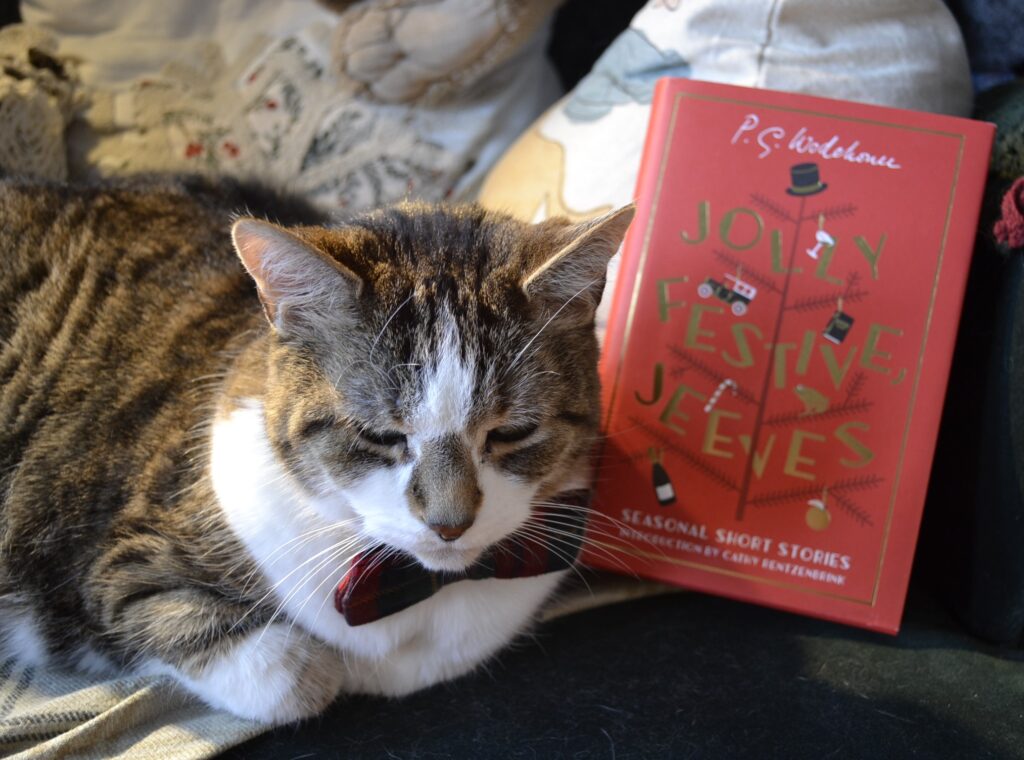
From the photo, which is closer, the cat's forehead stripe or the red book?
the cat's forehead stripe

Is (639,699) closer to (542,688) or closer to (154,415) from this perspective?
(542,688)

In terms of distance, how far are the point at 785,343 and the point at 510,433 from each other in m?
0.44

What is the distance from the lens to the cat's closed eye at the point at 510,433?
0.90 metres

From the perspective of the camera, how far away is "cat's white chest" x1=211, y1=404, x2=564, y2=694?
3.24 feet

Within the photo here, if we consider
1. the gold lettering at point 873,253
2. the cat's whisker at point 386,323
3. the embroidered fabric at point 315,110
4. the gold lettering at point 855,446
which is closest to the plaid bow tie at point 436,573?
the cat's whisker at point 386,323

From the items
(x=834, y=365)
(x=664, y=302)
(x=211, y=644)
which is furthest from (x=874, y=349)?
(x=211, y=644)

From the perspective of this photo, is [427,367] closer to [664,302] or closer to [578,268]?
[578,268]

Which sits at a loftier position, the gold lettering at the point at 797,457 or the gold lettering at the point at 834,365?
the gold lettering at the point at 834,365

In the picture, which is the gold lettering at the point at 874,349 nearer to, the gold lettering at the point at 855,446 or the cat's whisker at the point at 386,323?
the gold lettering at the point at 855,446

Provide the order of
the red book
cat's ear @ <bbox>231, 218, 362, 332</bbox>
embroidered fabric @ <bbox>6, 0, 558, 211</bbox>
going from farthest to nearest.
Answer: embroidered fabric @ <bbox>6, 0, 558, 211</bbox>
the red book
cat's ear @ <bbox>231, 218, 362, 332</bbox>

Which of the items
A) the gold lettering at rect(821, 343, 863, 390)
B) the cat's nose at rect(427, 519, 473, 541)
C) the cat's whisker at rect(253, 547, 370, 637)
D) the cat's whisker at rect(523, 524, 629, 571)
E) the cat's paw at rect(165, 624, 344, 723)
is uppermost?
the gold lettering at rect(821, 343, 863, 390)

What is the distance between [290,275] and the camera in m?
0.86

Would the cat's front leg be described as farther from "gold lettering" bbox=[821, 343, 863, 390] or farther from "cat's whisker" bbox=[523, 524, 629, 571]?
"gold lettering" bbox=[821, 343, 863, 390]

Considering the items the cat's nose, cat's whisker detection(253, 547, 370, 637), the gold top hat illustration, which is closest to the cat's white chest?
cat's whisker detection(253, 547, 370, 637)
